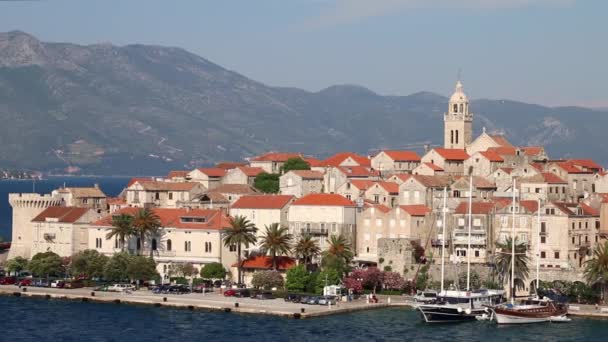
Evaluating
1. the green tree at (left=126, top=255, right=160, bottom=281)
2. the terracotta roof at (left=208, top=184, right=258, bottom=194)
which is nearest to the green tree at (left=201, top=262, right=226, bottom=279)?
the green tree at (left=126, top=255, right=160, bottom=281)

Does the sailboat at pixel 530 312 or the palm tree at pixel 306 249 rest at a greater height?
the palm tree at pixel 306 249

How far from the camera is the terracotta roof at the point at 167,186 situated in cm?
12300

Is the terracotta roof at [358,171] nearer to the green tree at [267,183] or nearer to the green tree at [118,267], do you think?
the green tree at [267,183]

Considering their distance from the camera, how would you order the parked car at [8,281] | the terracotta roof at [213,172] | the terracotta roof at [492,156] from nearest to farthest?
the parked car at [8,281] < the terracotta roof at [492,156] < the terracotta roof at [213,172]

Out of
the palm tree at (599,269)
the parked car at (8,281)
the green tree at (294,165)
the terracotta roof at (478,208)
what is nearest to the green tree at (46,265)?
the parked car at (8,281)

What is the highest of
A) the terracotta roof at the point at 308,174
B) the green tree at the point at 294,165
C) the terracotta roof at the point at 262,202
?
the green tree at the point at 294,165

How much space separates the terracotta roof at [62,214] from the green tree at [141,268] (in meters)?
12.4

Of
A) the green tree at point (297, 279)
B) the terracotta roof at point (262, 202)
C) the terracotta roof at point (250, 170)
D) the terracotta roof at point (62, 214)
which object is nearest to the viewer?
the green tree at point (297, 279)

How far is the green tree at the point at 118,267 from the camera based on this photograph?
4210 inches

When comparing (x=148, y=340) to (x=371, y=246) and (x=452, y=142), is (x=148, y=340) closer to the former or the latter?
(x=371, y=246)

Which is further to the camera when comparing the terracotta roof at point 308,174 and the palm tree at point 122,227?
the terracotta roof at point 308,174

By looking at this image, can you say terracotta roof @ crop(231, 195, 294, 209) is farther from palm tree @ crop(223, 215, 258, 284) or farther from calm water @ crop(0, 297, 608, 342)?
calm water @ crop(0, 297, 608, 342)

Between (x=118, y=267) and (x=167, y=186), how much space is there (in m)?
18.1

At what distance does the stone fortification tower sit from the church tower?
147 ft
